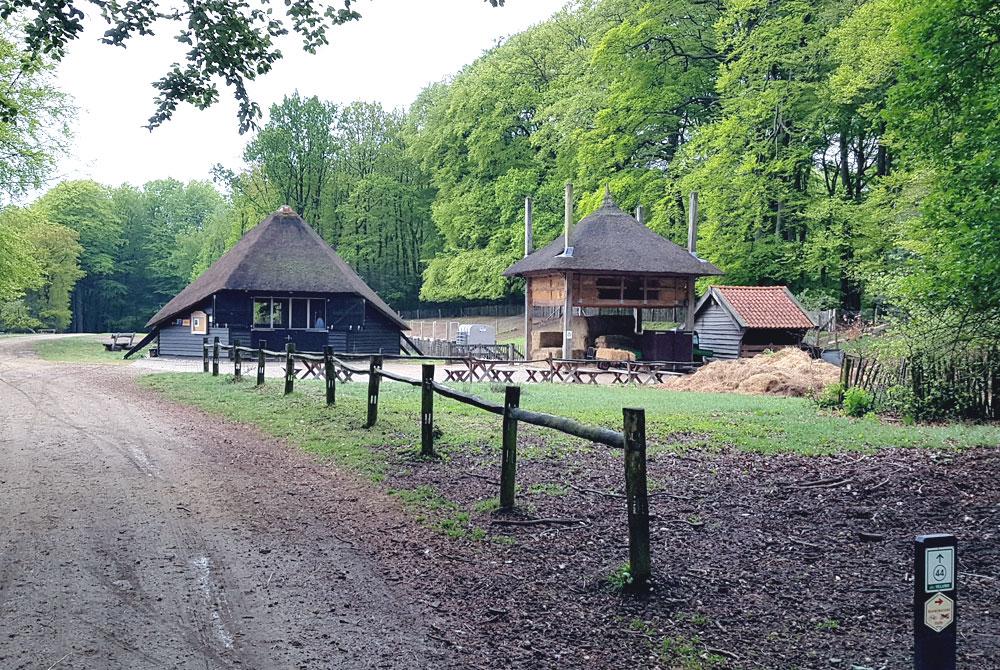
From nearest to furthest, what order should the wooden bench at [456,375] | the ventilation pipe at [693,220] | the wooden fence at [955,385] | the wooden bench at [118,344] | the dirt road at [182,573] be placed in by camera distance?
the dirt road at [182,573]
the wooden fence at [955,385]
the wooden bench at [456,375]
the ventilation pipe at [693,220]
the wooden bench at [118,344]

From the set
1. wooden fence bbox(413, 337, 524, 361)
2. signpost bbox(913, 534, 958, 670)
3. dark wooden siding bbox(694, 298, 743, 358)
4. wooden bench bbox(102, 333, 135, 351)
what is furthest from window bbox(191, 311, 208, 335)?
signpost bbox(913, 534, 958, 670)

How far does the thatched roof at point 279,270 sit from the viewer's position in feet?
108

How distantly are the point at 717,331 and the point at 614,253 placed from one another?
17.6 ft

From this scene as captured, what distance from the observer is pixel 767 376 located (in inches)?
839

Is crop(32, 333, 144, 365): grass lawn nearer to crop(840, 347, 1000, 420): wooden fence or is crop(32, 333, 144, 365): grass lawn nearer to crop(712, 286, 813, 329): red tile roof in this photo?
crop(712, 286, 813, 329): red tile roof

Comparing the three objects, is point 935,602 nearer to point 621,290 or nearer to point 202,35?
point 202,35

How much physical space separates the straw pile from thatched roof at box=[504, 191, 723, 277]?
20.1ft

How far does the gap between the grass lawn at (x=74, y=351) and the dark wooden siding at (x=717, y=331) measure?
2445cm

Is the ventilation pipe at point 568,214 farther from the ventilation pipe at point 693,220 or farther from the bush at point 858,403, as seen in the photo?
the bush at point 858,403

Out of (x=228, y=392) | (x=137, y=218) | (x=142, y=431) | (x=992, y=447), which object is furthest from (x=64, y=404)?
(x=137, y=218)

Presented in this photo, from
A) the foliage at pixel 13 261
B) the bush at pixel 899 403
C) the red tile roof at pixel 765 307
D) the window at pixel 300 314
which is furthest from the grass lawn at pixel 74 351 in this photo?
the bush at pixel 899 403

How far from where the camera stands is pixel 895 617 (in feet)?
16.0

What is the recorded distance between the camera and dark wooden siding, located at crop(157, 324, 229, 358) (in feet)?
109

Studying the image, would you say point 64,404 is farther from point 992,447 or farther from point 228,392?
point 992,447
